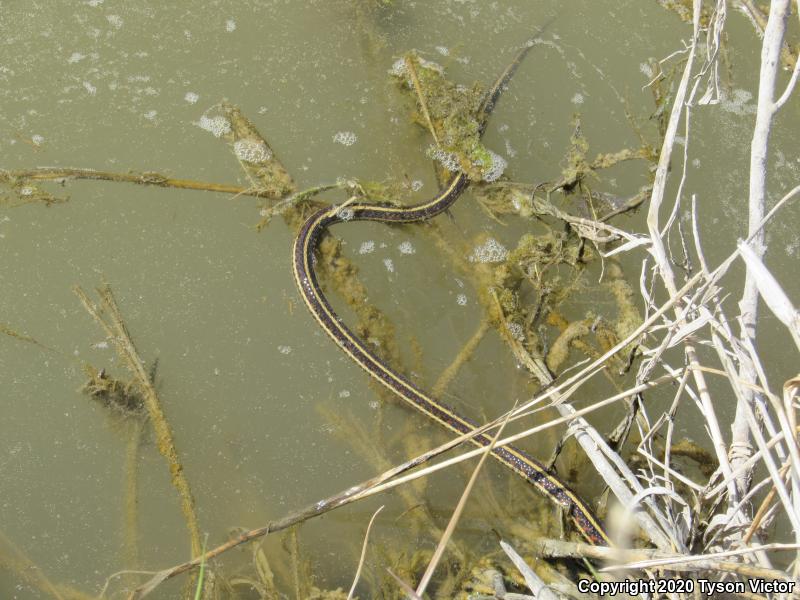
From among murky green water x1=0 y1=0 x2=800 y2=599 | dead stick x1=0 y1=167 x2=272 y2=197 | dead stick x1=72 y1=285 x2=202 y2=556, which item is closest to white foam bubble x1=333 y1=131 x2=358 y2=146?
murky green water x1=0 y1=0 x2=800 y2=599

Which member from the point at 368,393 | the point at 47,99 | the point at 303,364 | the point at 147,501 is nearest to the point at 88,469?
the point at 147,501

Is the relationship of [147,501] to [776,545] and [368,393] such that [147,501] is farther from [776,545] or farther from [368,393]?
[776,545]

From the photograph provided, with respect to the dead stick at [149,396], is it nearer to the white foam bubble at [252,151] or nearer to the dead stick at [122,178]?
the dead stick at [122,178]

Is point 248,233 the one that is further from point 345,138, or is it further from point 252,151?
point 345,138

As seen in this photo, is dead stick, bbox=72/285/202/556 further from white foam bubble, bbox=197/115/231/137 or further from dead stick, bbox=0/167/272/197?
white foam bubble, bbox=197/115/231/137

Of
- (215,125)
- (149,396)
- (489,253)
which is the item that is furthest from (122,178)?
(489,253)
